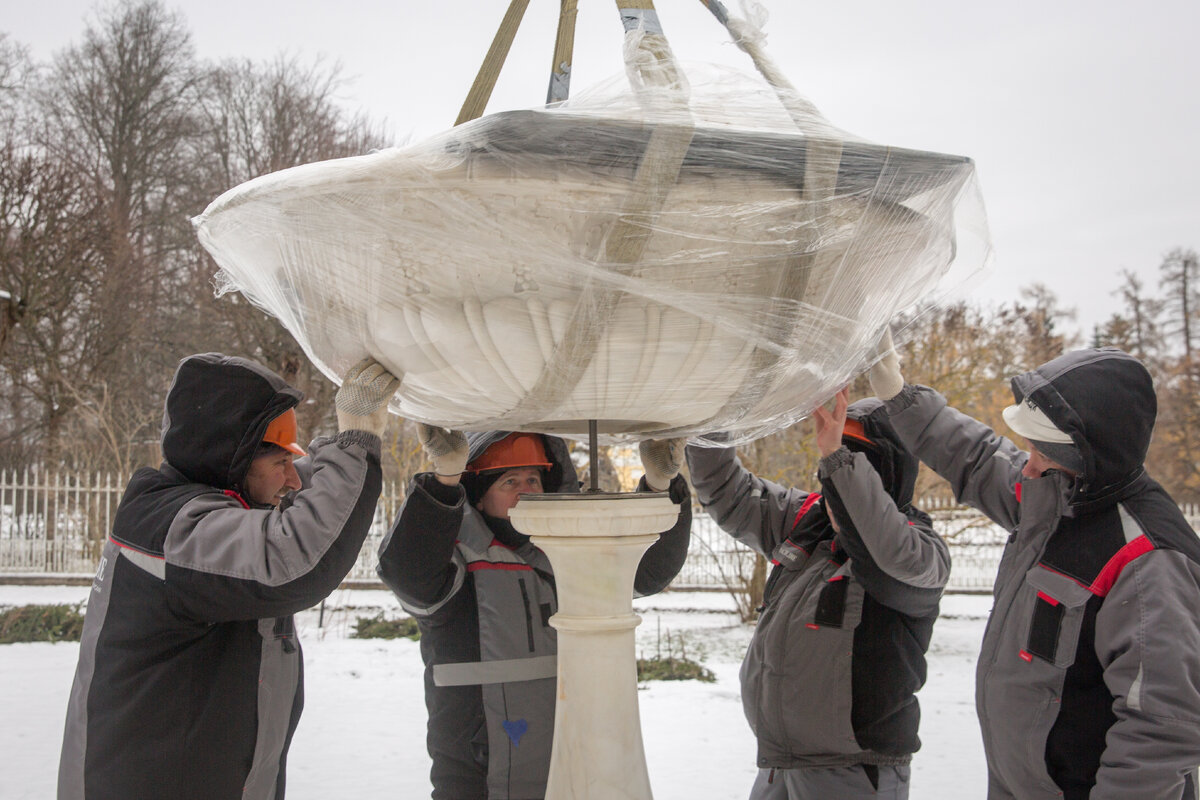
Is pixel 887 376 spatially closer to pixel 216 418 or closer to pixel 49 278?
pixel 216 418

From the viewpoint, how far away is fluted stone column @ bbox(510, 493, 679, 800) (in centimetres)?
162

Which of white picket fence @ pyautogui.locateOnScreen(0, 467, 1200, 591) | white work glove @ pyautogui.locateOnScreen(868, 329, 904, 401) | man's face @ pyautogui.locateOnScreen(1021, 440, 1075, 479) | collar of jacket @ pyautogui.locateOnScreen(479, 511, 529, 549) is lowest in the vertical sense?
white picket fence @ pyautogui.locateOnScreen(0, 467, 1200, 591)

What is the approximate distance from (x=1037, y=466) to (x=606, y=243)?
1243 millimetres

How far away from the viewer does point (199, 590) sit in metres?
1.55

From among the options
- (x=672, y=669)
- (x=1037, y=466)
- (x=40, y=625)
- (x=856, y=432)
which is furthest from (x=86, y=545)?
(x=1037, y=466)

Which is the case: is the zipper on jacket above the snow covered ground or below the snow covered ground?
above

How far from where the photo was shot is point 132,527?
1.65 meters

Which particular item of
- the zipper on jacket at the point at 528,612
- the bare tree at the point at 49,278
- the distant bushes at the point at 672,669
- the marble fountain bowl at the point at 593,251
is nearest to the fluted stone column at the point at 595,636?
the marble fountain bowl at the point at 593,251

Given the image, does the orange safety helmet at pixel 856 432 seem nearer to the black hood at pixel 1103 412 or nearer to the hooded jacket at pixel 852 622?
the hooded jacket at pixel 852 622

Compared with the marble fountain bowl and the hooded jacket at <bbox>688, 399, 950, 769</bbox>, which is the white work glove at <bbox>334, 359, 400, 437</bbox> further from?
the hooded jacket at <bbox>688, 399, 950, 769</bbox>

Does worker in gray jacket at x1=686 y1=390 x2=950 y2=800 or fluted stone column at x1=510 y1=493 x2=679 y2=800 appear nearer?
fluted stone column at x1=510 y1=493 x2=679 y2=800

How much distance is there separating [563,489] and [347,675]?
4.50m

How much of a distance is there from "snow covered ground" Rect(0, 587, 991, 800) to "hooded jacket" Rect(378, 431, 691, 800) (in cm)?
238

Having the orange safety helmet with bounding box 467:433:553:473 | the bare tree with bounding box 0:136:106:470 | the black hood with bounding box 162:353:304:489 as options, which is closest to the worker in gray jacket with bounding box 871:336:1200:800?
the orange safety helmet with bounding box 467:433:553:473
